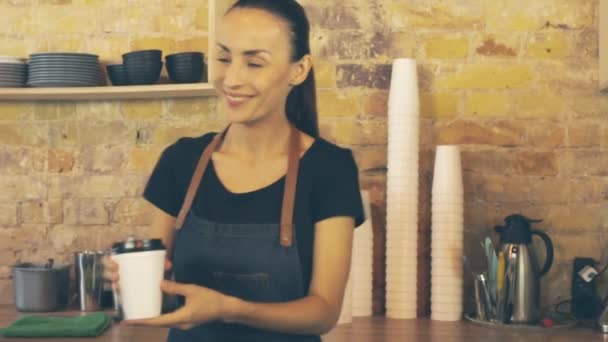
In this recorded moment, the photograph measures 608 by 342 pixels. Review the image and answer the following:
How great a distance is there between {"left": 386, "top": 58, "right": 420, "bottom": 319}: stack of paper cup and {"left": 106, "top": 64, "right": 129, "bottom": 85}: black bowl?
0.80 meters

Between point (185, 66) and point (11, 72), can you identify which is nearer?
point (185, 66)

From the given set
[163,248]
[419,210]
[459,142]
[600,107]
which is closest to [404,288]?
[419,210]

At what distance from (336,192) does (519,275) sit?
3.75 ft

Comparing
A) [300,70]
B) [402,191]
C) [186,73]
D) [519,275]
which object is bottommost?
[519,275]

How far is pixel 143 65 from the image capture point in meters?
2.68

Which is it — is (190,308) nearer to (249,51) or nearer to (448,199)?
(249,51)

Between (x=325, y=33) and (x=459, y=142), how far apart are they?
525mm

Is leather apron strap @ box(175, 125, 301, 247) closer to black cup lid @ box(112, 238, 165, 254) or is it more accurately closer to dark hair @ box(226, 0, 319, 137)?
dark hair @ box(226, 0, 319, 137)

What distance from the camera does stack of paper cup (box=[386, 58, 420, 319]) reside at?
255cm

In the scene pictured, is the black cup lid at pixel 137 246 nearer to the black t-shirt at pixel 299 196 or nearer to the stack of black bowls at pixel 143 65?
the black t-shirt at pixel 299 196

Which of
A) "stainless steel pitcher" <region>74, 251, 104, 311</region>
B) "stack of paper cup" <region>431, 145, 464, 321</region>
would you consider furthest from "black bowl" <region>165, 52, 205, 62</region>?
"stack of paper cup" <region>431, 145, 464, 321</region>

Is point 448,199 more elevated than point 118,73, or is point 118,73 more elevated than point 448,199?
point 118,73

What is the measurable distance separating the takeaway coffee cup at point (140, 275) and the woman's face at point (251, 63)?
11.5 inches

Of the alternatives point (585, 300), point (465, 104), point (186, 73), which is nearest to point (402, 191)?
point (465, 104)
